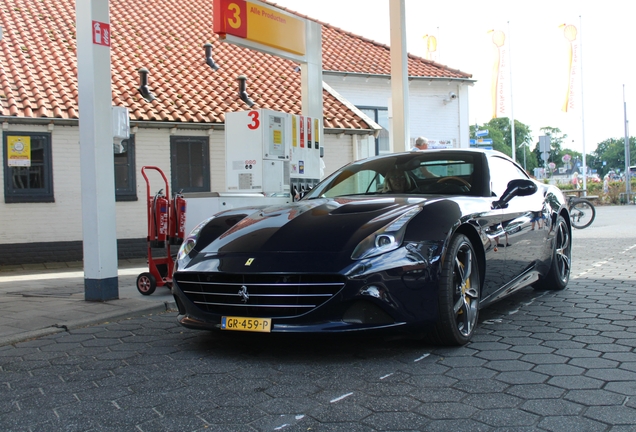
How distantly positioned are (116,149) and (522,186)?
4.36 meters

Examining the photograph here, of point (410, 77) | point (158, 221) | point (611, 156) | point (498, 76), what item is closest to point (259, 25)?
point (158, 221)

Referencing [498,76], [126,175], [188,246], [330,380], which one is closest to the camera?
[330,380]

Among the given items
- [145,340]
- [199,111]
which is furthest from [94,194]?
[199,111]

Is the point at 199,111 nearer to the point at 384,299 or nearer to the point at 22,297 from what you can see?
the point at 22,297

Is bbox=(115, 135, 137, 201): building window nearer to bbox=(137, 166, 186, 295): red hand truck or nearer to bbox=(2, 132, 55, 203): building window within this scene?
bbox=(2, 132, 55, 203): building window

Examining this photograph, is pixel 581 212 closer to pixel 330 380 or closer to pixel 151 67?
pixel 151 67

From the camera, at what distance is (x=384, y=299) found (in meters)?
3.90

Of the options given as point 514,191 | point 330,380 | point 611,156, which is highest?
point 611,156

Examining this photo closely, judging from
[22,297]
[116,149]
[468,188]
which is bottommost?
[22,297]

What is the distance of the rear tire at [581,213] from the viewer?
1662cm

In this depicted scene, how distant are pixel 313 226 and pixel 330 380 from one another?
1.10 meters

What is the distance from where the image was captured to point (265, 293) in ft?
13.2

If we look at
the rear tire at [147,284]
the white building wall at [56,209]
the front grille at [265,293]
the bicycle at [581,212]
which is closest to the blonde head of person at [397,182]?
the front grille at [265,293]

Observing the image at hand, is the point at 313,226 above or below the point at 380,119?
below
